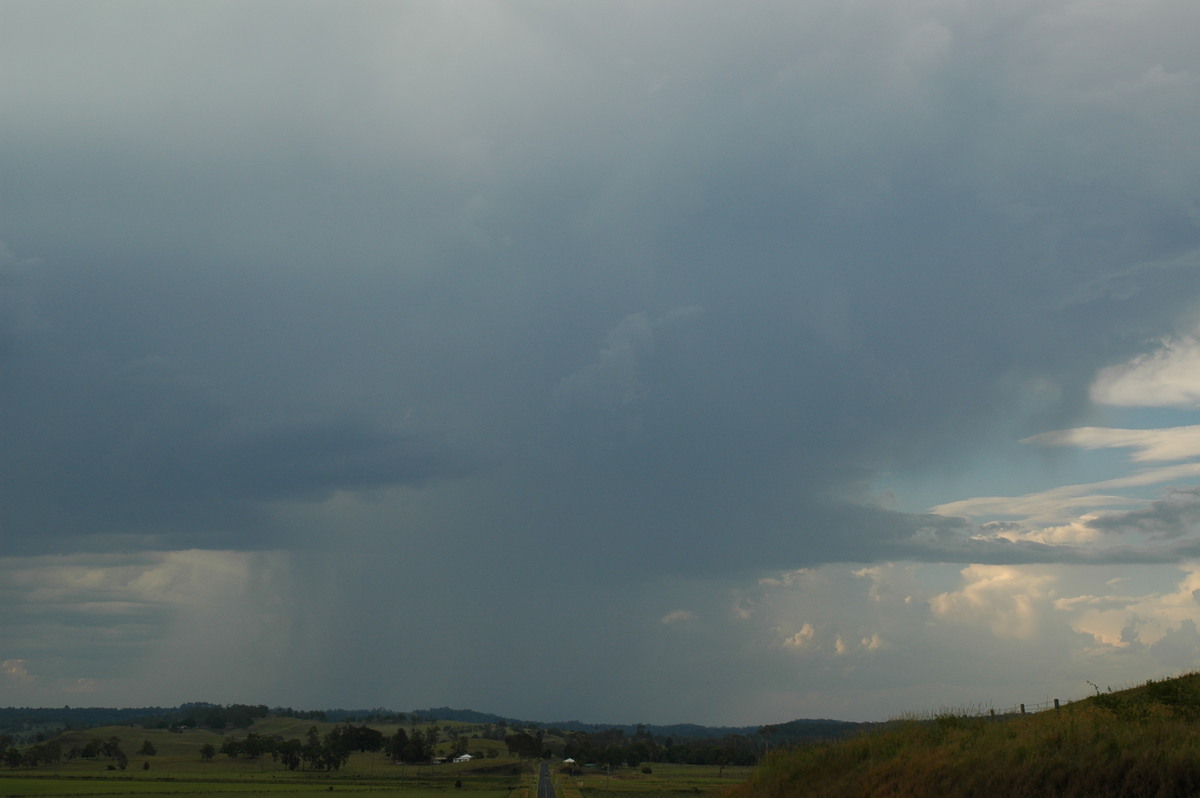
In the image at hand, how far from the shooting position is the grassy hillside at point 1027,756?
94.4 ft

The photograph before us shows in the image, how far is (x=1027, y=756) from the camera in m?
31.9

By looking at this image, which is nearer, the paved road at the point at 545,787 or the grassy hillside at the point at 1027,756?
the grassy hillside at the point at 1027,756

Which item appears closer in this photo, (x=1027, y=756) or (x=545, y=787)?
(x=1027, y=756)

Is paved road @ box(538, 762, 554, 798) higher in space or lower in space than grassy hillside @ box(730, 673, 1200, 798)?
lower

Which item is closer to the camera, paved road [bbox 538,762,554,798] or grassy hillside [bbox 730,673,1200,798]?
grassy hillside [bbox 730,673,1200,798]

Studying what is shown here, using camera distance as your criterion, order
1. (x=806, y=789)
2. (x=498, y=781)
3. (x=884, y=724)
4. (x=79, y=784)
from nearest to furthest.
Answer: (x=806, y=789) < (x=884, y=724) < (x=79, y=784) < (x=498, y=781)

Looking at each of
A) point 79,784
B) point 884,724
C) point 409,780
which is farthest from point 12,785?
point 884,724

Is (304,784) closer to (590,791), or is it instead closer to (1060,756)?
(590,791)

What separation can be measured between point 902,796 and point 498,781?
166 meters

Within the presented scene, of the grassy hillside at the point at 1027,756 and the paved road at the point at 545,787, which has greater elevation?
the grassy hillside at the point at 1027,756

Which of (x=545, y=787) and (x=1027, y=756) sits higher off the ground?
(x=1027, y=756)

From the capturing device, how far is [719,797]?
50.9 metres

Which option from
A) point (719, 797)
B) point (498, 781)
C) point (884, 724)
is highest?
point (884, 724)

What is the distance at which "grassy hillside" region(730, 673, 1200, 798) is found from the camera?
94.4 ft
